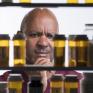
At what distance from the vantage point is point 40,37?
39.1 inches

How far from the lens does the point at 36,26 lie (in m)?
1.01

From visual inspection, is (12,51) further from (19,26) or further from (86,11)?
(86,11)

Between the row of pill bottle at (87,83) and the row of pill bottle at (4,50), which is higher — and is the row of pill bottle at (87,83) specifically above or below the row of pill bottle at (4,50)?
below

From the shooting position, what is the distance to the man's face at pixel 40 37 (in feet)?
3.24

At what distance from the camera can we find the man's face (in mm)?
987

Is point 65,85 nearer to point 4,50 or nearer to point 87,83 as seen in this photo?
point 87,83

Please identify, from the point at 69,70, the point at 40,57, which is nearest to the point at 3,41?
the point at 40,57

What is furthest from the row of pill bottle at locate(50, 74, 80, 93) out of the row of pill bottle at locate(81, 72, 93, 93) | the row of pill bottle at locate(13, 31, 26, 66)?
the row of pill bottle at locate(13, 31, 26, 66)

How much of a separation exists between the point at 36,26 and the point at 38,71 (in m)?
0.19

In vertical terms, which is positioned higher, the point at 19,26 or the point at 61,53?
the point at 19,26

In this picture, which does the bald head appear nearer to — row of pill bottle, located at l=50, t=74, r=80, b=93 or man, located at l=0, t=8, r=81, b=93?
man, located at l=0, t=8, r=81, b=93

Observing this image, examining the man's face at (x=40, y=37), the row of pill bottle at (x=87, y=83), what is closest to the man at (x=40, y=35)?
the man's face at (x=40, y=37)

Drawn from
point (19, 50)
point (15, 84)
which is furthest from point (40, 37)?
point (15, 84)

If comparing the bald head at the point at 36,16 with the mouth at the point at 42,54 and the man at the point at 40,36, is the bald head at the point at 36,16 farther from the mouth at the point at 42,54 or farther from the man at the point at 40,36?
the mouth at the point at 42,54
